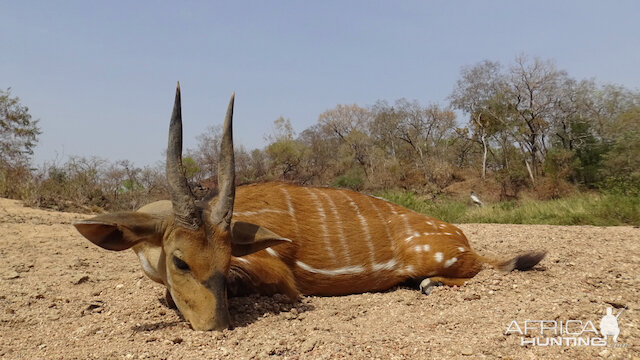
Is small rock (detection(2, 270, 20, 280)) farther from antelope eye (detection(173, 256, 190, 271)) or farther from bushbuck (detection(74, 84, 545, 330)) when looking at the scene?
antelope eye (detection(173, 256, 190, 271))

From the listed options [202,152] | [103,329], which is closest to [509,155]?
[202,152]

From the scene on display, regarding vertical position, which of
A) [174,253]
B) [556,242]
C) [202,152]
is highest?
[202,152]

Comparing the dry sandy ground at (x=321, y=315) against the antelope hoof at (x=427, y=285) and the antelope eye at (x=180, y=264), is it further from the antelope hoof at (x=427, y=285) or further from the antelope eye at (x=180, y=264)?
the antelope eye at (x=180, y=264)

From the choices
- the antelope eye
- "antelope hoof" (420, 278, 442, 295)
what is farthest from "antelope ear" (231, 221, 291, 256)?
"antelope hoof" (420, 278, 442, 295)

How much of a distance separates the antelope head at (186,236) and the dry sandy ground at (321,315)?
206mm

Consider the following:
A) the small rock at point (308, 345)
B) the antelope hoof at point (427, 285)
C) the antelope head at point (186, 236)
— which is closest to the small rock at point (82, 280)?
the antelope head at point (186, 236)

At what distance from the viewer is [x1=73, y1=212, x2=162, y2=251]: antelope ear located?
2906 mm

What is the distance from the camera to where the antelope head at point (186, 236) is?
2932mm

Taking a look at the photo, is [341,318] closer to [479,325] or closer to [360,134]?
[479,325]

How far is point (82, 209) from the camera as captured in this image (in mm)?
10602

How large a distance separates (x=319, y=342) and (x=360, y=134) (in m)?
41.5

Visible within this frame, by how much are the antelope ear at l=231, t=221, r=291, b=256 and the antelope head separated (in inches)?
2.5

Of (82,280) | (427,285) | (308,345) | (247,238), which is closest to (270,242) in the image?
(247,238)

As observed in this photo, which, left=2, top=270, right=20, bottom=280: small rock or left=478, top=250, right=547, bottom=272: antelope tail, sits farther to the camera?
left=2, top=270, right=20, bottom=280: small rock
